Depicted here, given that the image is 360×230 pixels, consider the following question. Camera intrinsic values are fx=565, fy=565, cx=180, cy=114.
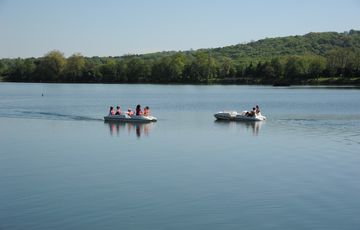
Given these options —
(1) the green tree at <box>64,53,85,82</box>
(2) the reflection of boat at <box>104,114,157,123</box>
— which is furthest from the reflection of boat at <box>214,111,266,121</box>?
(1) the green tree at <box>64,53,85,82</box>

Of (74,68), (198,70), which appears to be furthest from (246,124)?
(74,68)

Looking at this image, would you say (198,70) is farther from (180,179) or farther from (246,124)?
(180,179)

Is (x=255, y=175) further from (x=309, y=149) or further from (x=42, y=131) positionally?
(x=42, y=131)

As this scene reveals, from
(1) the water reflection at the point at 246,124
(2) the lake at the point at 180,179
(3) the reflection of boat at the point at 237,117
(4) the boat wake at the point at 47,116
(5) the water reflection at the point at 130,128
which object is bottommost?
(4) the boat wake at the point at 47,116

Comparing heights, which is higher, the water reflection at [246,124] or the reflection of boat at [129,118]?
the reflection of boat at [129,118]

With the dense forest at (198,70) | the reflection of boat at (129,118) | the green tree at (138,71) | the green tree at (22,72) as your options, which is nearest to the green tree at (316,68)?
the dense forest at (198,70)

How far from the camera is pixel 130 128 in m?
41.8

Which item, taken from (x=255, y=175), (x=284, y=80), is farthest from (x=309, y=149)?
(x=284, y=80)

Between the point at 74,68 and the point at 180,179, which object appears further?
the point at 74,68

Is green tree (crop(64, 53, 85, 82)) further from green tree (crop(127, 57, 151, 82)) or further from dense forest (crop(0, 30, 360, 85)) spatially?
green tree (crop(127, 57, 151, 82))

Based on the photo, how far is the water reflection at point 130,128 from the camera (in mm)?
38500

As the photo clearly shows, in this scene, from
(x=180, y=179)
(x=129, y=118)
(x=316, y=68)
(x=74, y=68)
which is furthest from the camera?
(x=74, y=68)

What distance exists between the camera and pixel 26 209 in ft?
56.1

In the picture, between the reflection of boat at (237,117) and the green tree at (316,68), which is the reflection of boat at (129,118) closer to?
the reflection of boat at (237,117)
